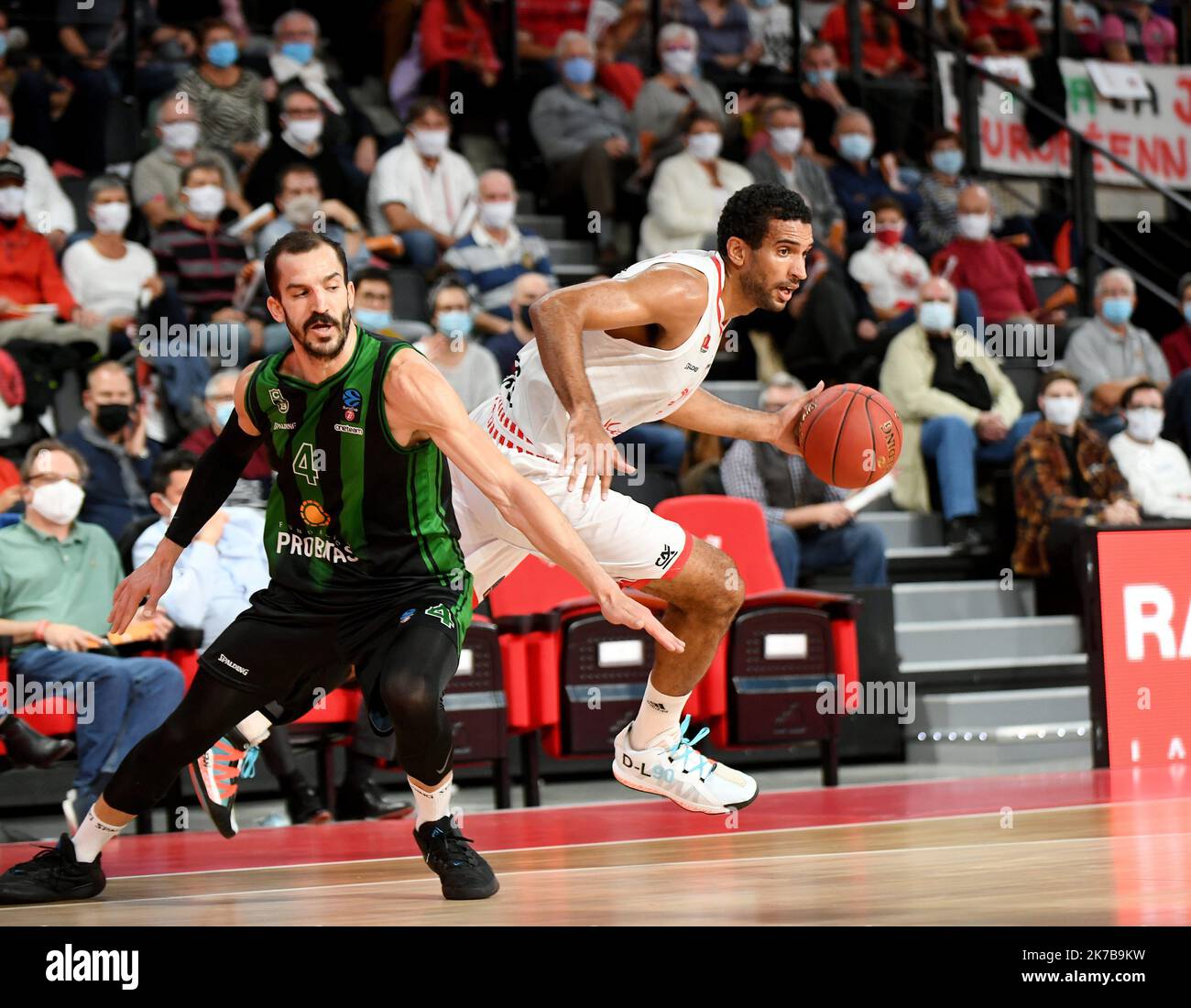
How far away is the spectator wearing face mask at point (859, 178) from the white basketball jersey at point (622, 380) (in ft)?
21.1

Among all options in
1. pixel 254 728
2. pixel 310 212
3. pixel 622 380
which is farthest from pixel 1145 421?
pixel 254 728

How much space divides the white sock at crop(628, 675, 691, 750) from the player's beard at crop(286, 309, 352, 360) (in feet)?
4.60

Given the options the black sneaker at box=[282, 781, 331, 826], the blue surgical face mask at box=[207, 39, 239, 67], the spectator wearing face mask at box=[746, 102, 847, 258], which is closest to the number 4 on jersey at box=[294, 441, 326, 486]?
the black sneaker at box=[282, 781, 331, 826]

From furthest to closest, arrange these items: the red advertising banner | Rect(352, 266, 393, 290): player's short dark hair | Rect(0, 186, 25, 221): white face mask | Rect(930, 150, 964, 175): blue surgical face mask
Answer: Rect(930, 150, 964, 175): blue surgical face mask, Rect(0, 186, 25, 221): white face mask, Rect(352, 266, 393, 290): player's short dark hair, the red advertising banner

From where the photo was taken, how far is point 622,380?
15.2 feet

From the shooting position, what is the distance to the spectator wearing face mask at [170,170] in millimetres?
9172

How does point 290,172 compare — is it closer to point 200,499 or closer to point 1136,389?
point 1136,389

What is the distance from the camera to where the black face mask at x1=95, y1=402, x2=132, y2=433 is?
766 centimetres

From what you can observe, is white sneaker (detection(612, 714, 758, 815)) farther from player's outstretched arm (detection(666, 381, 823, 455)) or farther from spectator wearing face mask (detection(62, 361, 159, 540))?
spectator wearing face mask (detection(62, 361, 159, 540))

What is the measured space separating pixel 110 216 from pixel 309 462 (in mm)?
5111

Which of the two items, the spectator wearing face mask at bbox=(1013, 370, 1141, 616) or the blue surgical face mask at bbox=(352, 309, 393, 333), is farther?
the spectator wearing face mask at bbox=(1013, 370, 1141, 616)

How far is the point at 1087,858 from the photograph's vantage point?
4.28 m

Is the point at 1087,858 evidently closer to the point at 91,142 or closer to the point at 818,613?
the point at 818,613

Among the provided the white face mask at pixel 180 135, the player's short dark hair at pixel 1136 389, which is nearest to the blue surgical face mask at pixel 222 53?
the white face mask at pixel 180 135
